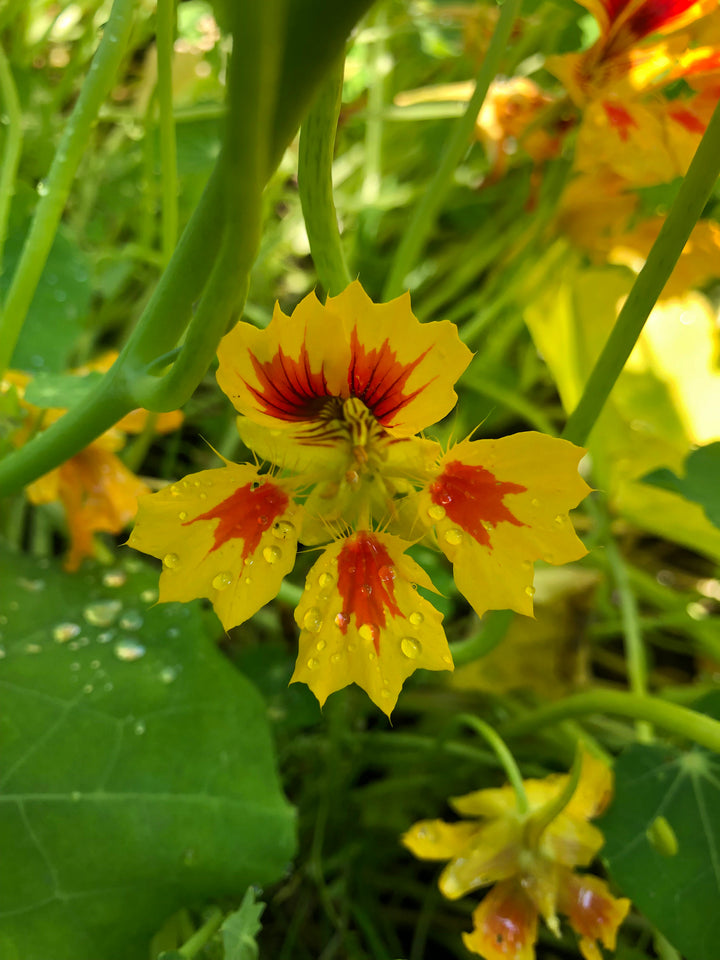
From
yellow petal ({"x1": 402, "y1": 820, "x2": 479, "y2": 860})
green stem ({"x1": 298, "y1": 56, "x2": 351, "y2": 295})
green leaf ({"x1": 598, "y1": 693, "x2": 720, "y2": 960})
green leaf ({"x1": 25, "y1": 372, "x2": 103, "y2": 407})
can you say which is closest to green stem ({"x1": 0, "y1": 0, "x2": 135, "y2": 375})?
green leaf ({"x1": 25, "y1": 372, "x2": 103, "y2": 407})

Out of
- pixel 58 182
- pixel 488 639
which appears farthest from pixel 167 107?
pixel 488 639

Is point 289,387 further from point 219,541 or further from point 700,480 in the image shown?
point 700,480

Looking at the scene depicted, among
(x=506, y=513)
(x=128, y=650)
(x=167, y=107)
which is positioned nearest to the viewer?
(x=506, y=513)

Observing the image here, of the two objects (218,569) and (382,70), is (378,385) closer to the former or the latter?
(218,569)

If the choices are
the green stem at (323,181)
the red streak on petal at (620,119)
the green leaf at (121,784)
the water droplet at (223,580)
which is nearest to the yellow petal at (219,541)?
the water droplet at (223,580)

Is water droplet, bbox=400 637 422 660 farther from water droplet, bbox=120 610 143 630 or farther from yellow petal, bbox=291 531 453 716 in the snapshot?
water droplet, bbox=120 610 143 630

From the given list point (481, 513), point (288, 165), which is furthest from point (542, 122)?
point (481, 513)
